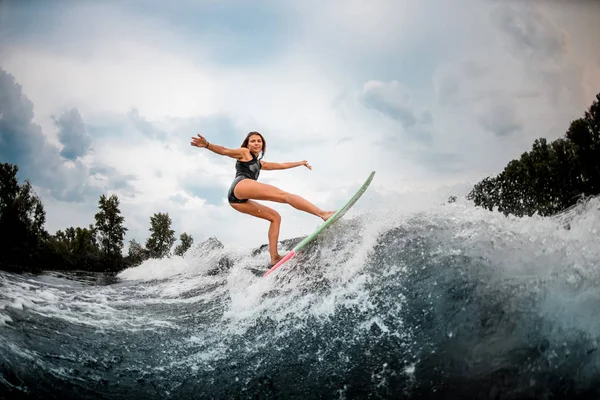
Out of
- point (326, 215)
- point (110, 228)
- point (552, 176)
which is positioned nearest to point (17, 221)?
point (110, 228)

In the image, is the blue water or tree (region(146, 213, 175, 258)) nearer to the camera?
the blue water

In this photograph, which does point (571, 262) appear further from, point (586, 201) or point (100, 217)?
point (100, 217)

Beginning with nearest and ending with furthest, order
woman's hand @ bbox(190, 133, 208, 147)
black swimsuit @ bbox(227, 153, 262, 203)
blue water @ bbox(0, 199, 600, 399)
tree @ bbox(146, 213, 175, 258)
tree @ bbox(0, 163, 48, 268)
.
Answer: blue water @ bbox(0, 199, 600, 399) < woman's hand @ bbox(190, 133, 208, 147) < black swimsuit @ bbox(227, 153, 262, 203) < tree @ bbox(0, 163, 48, 268) < tree @ bbox(146, 213, 175, 258)

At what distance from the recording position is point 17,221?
48.7 feet

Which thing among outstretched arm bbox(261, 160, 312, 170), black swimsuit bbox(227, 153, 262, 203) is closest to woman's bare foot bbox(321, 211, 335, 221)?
outstretched arm bbox(261, 160, 312, 170)

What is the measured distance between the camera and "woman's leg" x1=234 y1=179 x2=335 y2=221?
170 inches

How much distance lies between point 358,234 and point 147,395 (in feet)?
8.39

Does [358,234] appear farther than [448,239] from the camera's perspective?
Yes

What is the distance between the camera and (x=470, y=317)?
251 cm

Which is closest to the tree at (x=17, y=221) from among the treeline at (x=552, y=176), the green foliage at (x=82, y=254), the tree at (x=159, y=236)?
the green foliage at (x=82, y=254)

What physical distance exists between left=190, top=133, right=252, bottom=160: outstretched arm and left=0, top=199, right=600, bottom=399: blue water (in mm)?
1507

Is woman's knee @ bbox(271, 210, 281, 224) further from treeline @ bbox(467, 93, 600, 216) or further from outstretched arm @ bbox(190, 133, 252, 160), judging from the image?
treeline @ bbox(467, 93, 600, 216)

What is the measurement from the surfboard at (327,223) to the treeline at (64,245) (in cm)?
726

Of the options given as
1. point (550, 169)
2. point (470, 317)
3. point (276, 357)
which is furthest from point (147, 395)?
point (550, 169)
